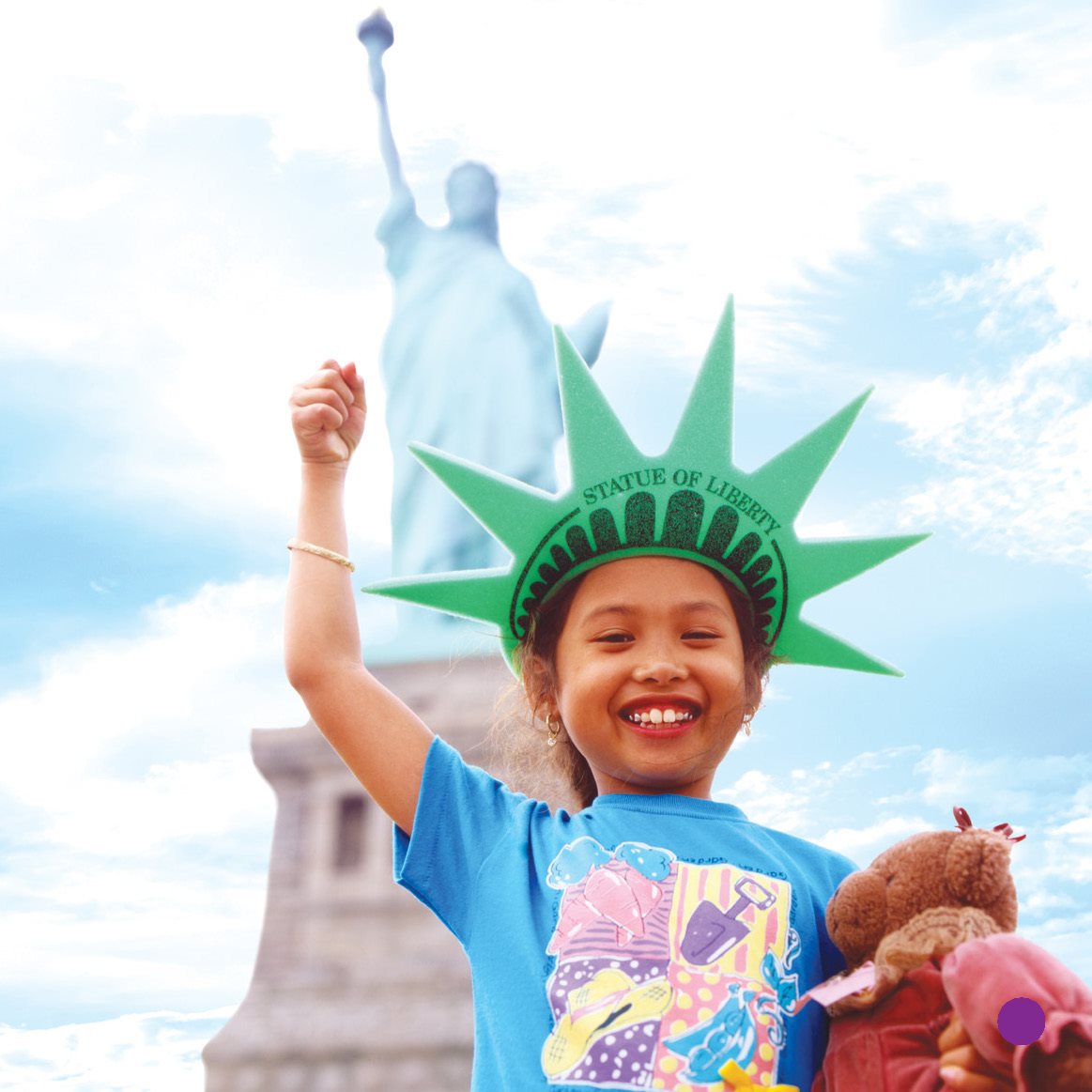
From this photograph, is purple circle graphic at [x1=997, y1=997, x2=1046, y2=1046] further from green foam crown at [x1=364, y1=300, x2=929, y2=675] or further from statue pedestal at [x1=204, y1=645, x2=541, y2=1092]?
statue pedestal at [x1=204, y1=645, x2=541, y2=1092]

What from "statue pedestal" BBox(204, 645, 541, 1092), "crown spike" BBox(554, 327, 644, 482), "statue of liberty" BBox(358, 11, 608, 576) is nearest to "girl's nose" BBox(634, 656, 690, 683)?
"crown spike" BBox(554, 327, 644, 482)

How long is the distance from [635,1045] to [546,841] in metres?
0.32

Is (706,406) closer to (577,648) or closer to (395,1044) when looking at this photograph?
(577,648)

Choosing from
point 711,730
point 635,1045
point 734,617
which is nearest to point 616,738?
point 711,730

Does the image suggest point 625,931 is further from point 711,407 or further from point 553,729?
point 711,407

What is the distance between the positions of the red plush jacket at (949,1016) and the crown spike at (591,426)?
0.78 m

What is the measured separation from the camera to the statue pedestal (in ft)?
17.3

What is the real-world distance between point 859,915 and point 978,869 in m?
0.15

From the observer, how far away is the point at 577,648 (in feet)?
6.04

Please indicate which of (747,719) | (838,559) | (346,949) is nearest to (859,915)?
(747,719)

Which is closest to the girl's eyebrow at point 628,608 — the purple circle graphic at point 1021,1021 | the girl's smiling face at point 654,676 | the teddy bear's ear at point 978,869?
the girl's smiling face at point 654,676

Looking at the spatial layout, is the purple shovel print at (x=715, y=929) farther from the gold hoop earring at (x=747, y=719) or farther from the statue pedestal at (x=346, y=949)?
the statue pedestal at (x=346, y=949)

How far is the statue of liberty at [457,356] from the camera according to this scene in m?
5.80

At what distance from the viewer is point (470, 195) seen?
6562mm
